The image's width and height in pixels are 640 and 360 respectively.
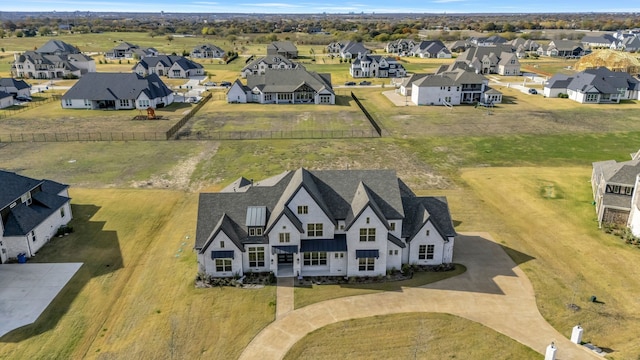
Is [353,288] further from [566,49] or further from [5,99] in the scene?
[566,49]

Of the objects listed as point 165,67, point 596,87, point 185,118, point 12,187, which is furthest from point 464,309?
point 165,67

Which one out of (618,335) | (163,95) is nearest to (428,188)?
(618,335)

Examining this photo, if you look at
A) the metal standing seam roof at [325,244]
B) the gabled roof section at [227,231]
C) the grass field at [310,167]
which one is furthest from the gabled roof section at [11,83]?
the metal standing seam roof at [325,244]

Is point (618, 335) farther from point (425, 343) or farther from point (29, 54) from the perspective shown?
point (29, 54)

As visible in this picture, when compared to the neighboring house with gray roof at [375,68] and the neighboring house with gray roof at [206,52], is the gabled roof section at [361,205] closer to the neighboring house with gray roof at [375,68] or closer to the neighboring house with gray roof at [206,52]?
the neighboring house with gray roof at [375,68]

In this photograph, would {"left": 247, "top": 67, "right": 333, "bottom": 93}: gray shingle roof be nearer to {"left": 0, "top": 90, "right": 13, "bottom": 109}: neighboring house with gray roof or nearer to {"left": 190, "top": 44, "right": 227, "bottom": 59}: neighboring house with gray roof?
{"left": 0, "top": 90, "right": 13, "bottom": 109}: neighboring house with gray roof
